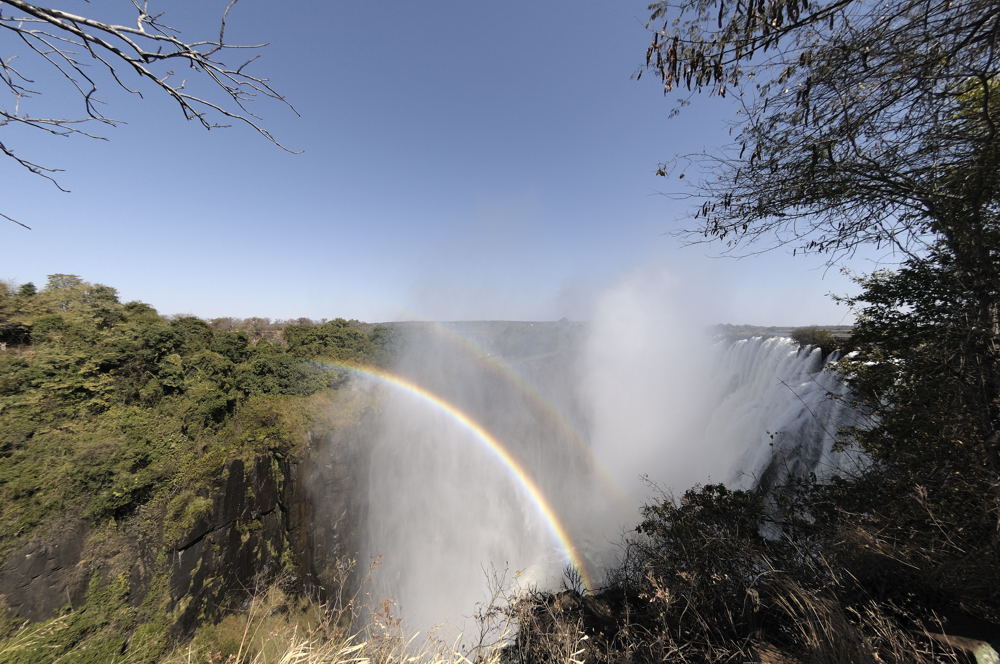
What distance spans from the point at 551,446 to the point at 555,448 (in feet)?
1.22

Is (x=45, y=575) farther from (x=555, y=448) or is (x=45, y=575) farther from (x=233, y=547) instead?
(x=555, y=448)

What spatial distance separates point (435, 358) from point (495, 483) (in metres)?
8.37

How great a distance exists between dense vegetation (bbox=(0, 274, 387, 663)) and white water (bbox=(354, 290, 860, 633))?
16.0ft

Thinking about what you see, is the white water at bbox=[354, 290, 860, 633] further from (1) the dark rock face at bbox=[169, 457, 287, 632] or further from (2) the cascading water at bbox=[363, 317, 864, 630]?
(1) the dark rock face at bbox=[169, 457, 287, 632]

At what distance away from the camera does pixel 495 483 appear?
1639 centimetres

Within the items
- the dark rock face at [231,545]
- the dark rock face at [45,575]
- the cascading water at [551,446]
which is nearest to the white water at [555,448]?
the cascading water at [551,446]

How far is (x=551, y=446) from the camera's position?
19922 millimetres

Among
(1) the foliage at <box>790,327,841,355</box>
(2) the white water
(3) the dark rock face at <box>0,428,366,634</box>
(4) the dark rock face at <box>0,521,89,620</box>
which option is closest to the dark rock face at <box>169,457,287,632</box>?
(3) the dark rock face at <box>0,428,366,634</box>

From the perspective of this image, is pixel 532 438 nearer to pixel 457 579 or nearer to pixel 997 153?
pixel 457 579

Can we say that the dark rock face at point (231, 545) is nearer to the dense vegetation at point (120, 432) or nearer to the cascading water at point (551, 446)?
the dense vegetation at point (120, 432)

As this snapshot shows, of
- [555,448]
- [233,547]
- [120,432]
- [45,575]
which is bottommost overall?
[555,448]

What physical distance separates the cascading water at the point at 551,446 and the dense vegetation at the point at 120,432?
196 inches

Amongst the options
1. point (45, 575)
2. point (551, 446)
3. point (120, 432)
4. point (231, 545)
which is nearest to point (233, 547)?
point (231, 545)

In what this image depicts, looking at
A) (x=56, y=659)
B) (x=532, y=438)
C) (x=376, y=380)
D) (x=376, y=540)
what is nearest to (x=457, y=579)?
(x=376, y=540)
